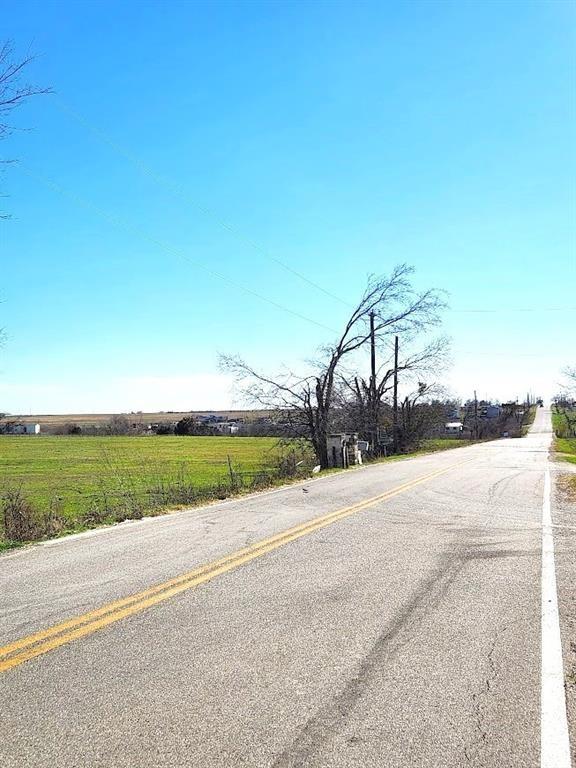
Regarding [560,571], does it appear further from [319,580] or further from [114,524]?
[114,524]

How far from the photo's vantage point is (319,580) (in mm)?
6805

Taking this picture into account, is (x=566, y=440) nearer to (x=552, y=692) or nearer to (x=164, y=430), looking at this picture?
(x=164, y=430)

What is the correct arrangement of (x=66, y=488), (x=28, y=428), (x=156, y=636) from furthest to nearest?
(x=28, y=428)
(x=66, y=488)
(x=156, y=636)

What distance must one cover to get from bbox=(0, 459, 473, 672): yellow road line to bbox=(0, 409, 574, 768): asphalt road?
3 cm

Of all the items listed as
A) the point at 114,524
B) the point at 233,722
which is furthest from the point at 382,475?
the point at 233,722

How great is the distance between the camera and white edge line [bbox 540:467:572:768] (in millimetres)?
3312

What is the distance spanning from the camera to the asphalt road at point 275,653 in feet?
11.1

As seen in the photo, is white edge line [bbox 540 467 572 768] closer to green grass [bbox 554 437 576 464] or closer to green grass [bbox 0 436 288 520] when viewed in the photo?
green grass [bbox 0 436 288 520]

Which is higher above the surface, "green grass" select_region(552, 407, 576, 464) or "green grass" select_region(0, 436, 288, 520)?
Result: "green grass" select_region(552, 407, 576, 464)

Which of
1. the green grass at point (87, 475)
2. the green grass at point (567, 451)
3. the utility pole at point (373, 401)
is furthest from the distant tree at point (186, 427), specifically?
the utility pole at point (373, 401)

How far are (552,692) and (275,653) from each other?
5.89 ft

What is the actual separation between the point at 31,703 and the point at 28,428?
427 ft

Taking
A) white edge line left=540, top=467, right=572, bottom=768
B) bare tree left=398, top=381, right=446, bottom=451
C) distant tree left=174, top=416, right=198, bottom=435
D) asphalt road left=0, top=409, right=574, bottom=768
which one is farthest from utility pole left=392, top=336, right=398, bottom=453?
distant tree left=174, top=416, right=198, bottom=435

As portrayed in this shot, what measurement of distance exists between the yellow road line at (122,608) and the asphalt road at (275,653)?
27 millimetres
